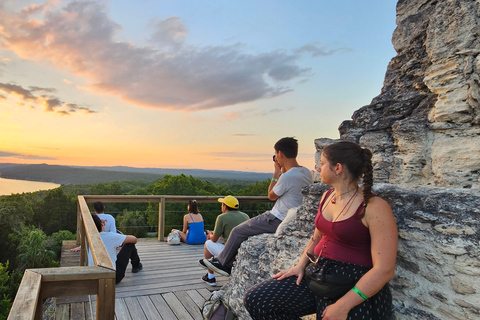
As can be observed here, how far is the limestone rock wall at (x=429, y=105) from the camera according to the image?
3.30 meters

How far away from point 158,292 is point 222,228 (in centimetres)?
110

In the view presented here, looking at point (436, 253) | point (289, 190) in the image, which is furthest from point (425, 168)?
point (436, 253)

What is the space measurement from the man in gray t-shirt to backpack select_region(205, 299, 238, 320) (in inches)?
21.1

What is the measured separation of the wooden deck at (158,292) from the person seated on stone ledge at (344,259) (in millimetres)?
1653

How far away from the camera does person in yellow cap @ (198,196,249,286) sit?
3984 mm

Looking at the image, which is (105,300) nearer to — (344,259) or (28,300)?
(28,300)

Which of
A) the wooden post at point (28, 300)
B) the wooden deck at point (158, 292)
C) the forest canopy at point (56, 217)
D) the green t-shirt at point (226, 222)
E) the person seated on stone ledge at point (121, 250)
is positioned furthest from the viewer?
the forest canopy at point (56, 217)

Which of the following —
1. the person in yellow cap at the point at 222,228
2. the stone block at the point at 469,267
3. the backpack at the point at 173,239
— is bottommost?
the backpack at the point at 173,239

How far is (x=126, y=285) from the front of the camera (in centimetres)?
394

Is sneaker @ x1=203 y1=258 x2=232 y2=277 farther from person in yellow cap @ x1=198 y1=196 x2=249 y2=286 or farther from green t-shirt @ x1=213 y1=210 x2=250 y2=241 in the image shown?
green t-shirt @ x1=213 y1=210 x2=250 y2=241

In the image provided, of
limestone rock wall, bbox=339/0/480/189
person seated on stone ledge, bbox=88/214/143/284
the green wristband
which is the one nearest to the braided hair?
the green wristband

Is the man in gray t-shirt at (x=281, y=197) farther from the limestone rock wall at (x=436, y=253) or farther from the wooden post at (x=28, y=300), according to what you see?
the wooden post at (x=28, y=300)

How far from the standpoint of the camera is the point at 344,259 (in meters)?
1.67

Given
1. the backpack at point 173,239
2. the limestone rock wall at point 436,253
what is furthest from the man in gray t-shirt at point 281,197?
the backpack at point 173,239
